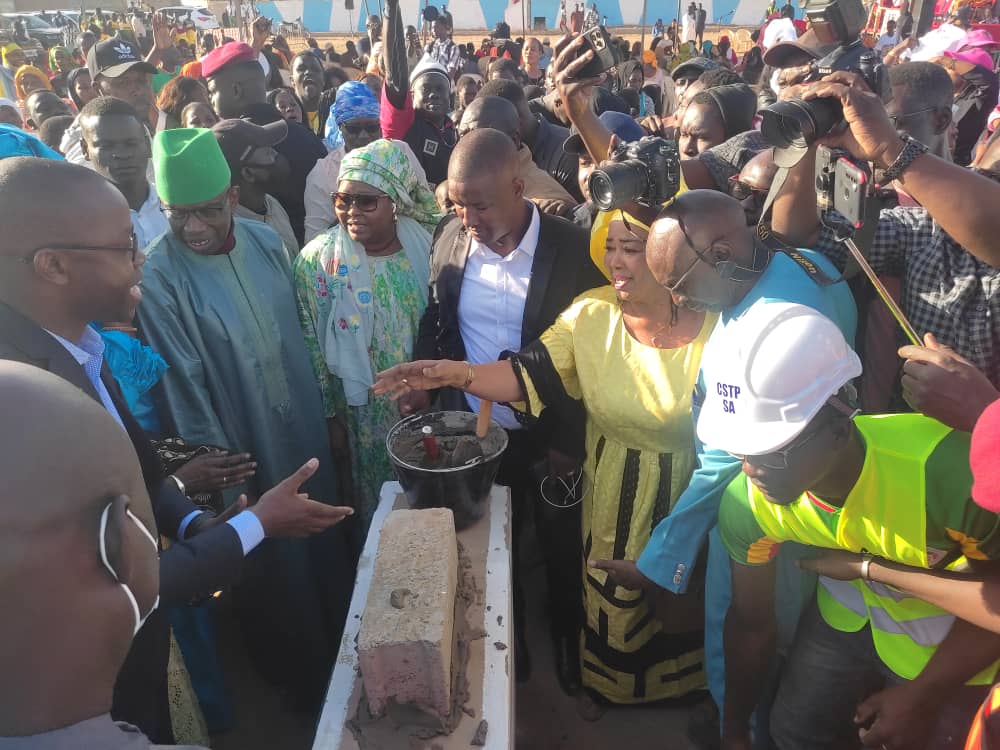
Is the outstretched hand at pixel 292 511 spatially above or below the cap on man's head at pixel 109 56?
below

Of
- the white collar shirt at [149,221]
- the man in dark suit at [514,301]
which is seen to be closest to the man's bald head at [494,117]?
the man in dark suit at [514,301]

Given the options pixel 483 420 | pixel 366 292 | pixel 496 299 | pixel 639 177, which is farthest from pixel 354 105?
pixel 483 420

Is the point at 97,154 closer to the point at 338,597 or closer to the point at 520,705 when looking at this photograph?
the point at 338,597

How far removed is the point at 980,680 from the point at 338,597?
7.79ft

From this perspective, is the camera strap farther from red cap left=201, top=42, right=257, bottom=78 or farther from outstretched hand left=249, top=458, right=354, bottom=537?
red cap left=201, top=42, right=257, bottom=78

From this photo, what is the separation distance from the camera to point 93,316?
1.68 metres

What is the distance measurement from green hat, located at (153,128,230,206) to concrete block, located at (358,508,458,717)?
160 cm

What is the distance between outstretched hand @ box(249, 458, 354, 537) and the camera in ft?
5.89

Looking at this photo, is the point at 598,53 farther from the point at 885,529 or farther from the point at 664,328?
the point at 885,529

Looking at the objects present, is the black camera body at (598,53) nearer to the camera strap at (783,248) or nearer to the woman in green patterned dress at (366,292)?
the woman in green patterned dress at (366,292)

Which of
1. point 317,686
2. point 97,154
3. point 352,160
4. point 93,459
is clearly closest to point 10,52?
point 97,154

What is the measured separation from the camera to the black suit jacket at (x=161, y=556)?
5.00 ft

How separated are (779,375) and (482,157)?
1418 millimetres

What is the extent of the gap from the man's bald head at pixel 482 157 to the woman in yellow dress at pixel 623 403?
1.80ft
